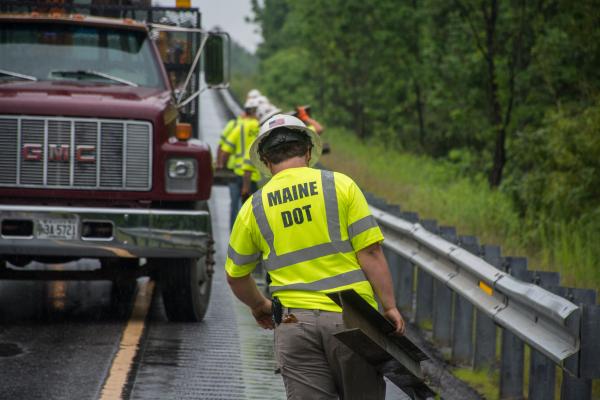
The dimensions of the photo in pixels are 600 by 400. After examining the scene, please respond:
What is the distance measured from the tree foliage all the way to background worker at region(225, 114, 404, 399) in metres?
9.42

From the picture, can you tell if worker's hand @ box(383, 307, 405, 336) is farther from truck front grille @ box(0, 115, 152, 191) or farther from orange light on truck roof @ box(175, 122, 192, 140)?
orange light on truck roof @ box(175, 122, 192, 140)

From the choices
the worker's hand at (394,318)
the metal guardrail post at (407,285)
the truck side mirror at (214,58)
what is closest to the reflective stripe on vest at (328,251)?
the worker's hand at (394,318)

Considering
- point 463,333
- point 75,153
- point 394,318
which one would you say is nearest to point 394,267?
point 463,333

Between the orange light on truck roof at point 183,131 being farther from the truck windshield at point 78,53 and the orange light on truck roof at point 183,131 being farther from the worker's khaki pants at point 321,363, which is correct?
the worker's khaki pants at point 321,363

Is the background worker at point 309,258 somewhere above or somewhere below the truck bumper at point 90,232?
above

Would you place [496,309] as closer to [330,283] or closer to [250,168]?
[330,283]

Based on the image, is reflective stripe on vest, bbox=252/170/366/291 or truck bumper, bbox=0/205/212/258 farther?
truck bumper, bbox=0/205/212/258

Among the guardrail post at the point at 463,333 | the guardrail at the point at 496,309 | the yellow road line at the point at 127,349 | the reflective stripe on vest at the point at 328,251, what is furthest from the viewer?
the guardrail post at the point at 463,333

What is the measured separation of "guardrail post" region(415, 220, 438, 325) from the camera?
10.4m

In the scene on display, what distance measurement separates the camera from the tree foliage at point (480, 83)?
15930 mm

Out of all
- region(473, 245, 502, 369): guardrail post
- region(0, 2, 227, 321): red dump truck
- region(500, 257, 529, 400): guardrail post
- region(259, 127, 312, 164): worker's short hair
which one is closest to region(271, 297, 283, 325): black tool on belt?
region(259, 127, 312, 164): worker's short hair

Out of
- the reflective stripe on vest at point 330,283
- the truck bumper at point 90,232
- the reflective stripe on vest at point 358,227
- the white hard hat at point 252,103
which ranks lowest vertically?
the truck bumper at point 90,232

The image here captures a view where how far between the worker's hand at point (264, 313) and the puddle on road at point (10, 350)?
387cm

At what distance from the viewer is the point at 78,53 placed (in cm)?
1107
